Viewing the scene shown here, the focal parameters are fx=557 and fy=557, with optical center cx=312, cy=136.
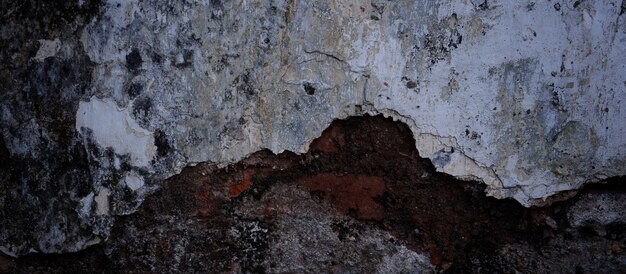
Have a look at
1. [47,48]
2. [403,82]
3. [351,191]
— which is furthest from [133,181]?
[403,82]

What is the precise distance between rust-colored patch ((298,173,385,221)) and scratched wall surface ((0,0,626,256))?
16 cm

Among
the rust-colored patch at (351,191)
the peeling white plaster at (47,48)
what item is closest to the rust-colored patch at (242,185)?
the rust-colored patch at (351,191)

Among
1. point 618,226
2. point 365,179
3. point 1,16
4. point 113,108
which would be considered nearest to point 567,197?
point 618,226

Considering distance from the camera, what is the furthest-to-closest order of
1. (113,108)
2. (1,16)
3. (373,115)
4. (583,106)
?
(1,16), (113,108), (373,115), (583,106)

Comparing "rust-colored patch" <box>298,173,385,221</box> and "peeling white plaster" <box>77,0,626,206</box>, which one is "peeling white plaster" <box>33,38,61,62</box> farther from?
"rust-colored patch" <box>298,173,385,221</box>

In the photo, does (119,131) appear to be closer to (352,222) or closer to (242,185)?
(242,185)

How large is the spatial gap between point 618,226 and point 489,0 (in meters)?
0.83

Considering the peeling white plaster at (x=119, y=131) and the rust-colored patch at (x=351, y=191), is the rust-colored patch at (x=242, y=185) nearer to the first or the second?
the rust-colored patch at (x=351, y=191)

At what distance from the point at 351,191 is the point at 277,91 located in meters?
0.43

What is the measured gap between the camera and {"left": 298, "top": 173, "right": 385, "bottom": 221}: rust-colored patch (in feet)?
6.36

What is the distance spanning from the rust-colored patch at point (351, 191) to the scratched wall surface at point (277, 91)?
6.2 inches

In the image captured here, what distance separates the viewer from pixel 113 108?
6.62 ft

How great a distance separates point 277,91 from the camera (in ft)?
6.30

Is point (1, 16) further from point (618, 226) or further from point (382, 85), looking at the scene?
point (618, 226)
